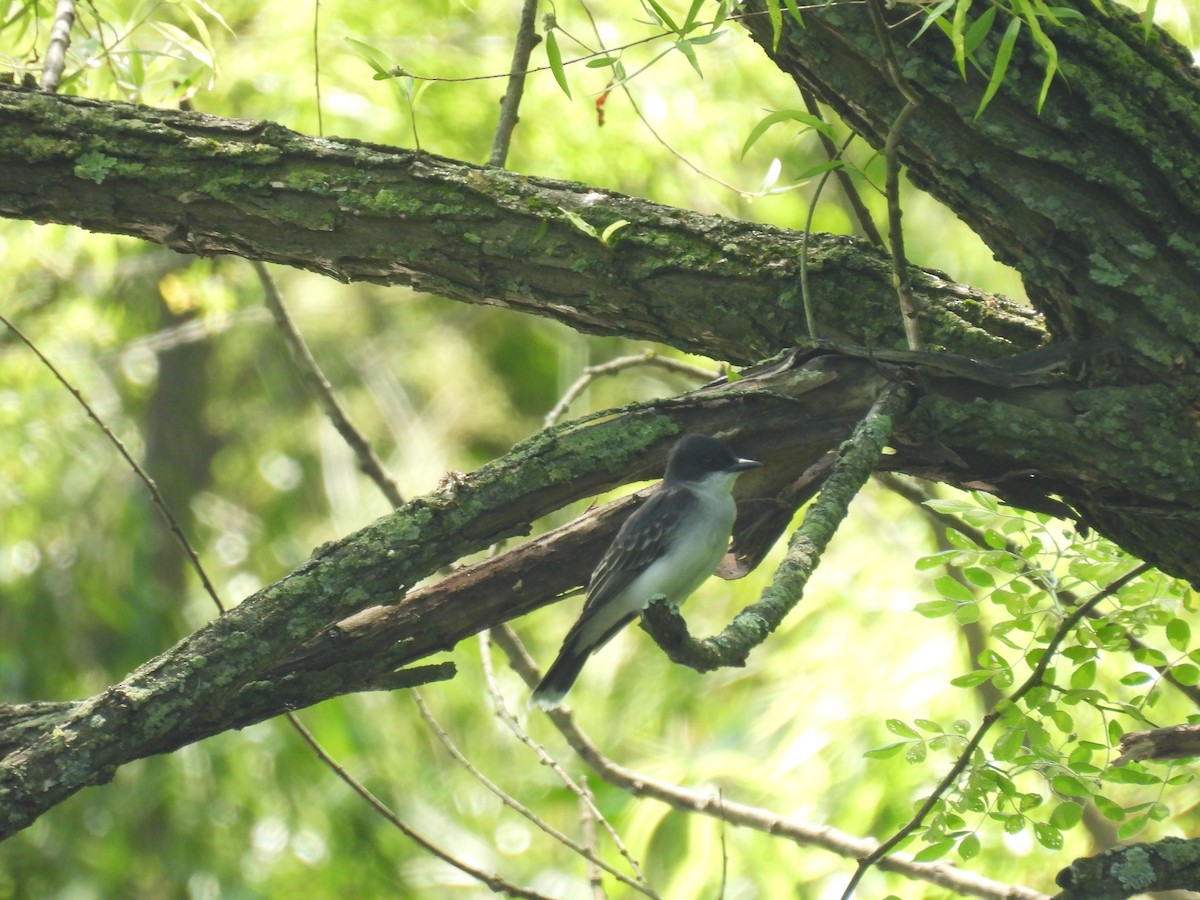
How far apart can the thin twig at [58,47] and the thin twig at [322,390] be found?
31.3 inches

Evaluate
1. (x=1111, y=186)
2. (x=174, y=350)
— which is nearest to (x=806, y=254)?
(x=1111, y=186)

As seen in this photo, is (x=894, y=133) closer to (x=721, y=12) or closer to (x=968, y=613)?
(x=721, y=12)

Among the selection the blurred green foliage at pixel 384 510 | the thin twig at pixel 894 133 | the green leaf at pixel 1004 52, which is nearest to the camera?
the green leaf at pixel 1004 52

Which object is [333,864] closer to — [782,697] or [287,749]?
[287,749]

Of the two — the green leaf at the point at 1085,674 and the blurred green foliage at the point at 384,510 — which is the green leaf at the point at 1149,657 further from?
the blurred green foliage at the point at 384,510

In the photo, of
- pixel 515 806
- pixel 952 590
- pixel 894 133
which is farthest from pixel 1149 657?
pixel 515 806

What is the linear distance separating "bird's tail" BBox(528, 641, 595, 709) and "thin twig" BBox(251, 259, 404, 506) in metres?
0.75

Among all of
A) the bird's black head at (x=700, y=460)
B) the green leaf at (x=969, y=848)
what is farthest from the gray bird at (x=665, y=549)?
the green leaf at (x=969, y=848)

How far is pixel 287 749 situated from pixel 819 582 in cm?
295

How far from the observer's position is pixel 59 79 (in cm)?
340

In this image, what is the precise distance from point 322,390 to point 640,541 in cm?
133

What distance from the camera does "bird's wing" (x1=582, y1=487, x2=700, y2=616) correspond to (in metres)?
2.96

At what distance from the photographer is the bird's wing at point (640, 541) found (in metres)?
2.96

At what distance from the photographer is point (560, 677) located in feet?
11.7
